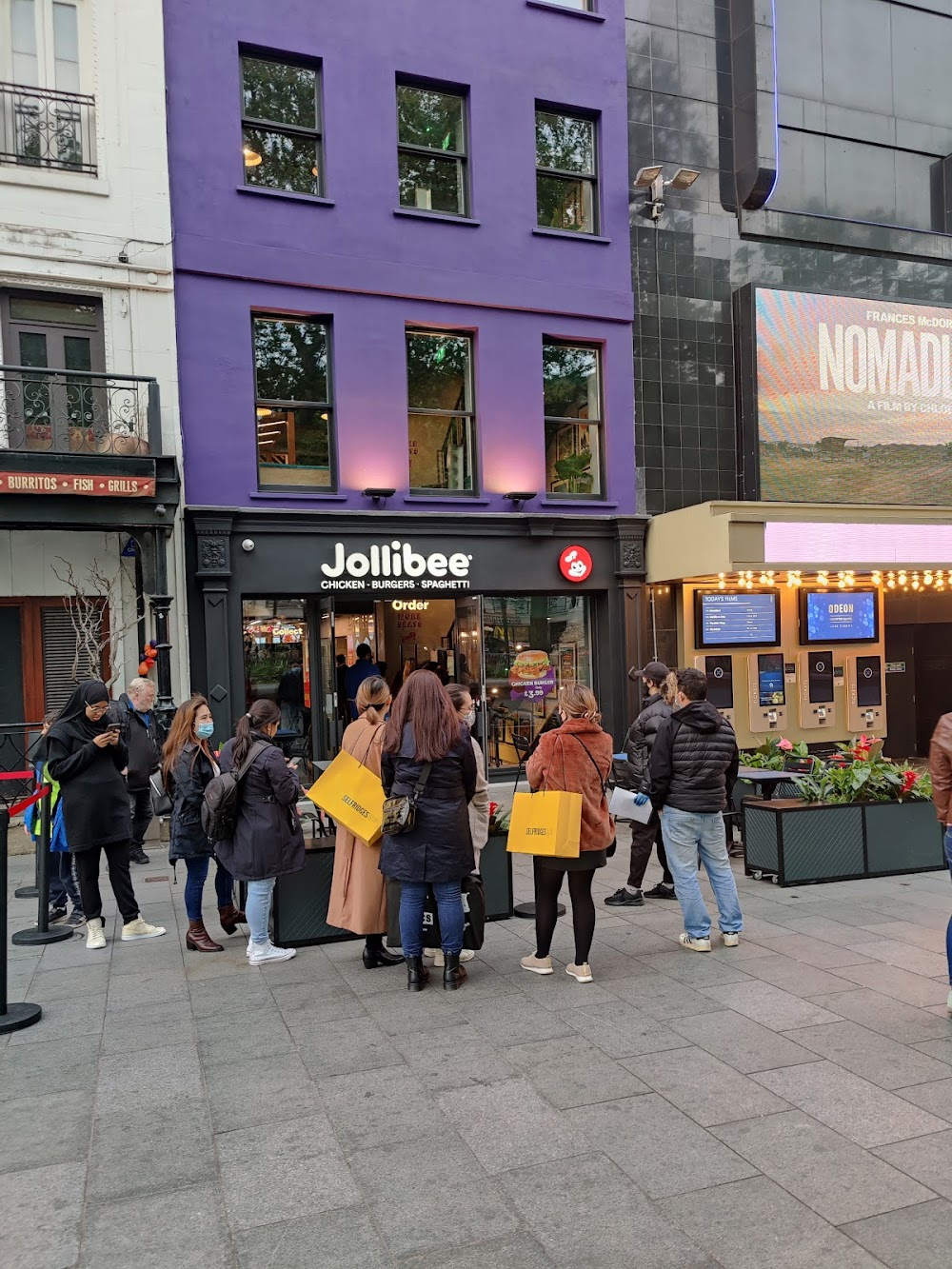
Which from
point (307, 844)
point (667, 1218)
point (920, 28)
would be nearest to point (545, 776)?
point (307, 844)

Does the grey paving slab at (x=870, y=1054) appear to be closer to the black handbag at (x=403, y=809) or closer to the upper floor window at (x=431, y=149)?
the black handbag at (x=403, y=809)

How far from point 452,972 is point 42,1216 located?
9.02ft

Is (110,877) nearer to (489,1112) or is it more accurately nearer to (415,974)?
(415,974)

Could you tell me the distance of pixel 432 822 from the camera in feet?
18.5

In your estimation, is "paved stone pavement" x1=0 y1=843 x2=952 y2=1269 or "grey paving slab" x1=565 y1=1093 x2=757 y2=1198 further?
"grey paving slab" x1=565 y1=1093 x2=757 y2=1198

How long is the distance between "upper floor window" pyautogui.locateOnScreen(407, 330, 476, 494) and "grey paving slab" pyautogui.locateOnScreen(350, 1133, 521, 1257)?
32.8ft

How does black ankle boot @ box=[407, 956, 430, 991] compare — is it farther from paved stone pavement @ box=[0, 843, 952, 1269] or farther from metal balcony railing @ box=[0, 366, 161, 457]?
metal balcony railing @ box=[0, 366, 161, 457]

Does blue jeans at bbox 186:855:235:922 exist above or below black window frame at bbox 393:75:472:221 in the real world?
below

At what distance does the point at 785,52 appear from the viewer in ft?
48.9

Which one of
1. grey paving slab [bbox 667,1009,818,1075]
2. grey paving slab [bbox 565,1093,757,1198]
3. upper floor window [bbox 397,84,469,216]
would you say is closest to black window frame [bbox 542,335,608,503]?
upper floor window [bbox 397,84,469,216]

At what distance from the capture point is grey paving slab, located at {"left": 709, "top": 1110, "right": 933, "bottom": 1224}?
346cm

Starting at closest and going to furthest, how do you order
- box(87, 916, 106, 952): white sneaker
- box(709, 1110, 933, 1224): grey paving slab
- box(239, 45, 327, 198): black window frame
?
box(709, 1110, 933, 1224): grey paving slab
box(87, 916, 106, 952): white sneaker
box(239, 45, 327, 198): black window frame

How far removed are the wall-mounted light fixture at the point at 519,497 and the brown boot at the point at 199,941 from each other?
794cm

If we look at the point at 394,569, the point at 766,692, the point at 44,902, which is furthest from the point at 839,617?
the point at 44,902
